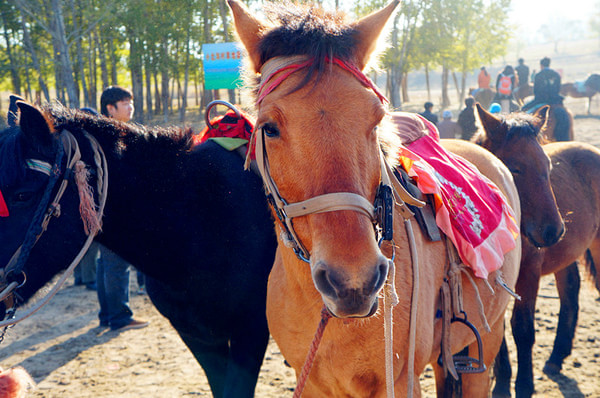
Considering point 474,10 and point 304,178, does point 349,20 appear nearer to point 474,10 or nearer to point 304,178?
point 304,178

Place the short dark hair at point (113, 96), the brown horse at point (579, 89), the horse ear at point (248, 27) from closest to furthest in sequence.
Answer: the horse ear at point (248, 27), the short dark hair at point (113, 96), the brown horse at point (579, 89)

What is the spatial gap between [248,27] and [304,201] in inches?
30.2

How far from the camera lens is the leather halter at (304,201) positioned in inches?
54.0

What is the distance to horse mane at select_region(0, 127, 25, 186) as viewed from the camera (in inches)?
79.5

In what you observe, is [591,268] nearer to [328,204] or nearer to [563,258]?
[563,258]

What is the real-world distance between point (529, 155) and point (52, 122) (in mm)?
3184

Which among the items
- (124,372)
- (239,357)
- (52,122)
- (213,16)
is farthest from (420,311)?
(213,16)

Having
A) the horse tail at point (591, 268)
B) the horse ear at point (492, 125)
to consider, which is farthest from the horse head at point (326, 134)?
the horse tail at point (591, 268)

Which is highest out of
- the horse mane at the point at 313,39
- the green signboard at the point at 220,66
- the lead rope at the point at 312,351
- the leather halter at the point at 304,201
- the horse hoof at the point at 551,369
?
the green signboard at the point at 220,66

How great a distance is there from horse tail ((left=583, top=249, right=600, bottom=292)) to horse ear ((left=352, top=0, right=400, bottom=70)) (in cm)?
413

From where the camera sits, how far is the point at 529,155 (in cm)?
353

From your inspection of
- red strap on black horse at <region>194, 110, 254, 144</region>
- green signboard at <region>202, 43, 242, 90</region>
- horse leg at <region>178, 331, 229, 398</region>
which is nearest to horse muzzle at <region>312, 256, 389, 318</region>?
horse leg at <region>178, 331, 229, 398</region>

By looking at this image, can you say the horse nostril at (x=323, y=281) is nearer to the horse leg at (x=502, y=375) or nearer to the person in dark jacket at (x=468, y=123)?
the horse leg at (x=502, y=375)

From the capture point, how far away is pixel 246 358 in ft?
8.56
